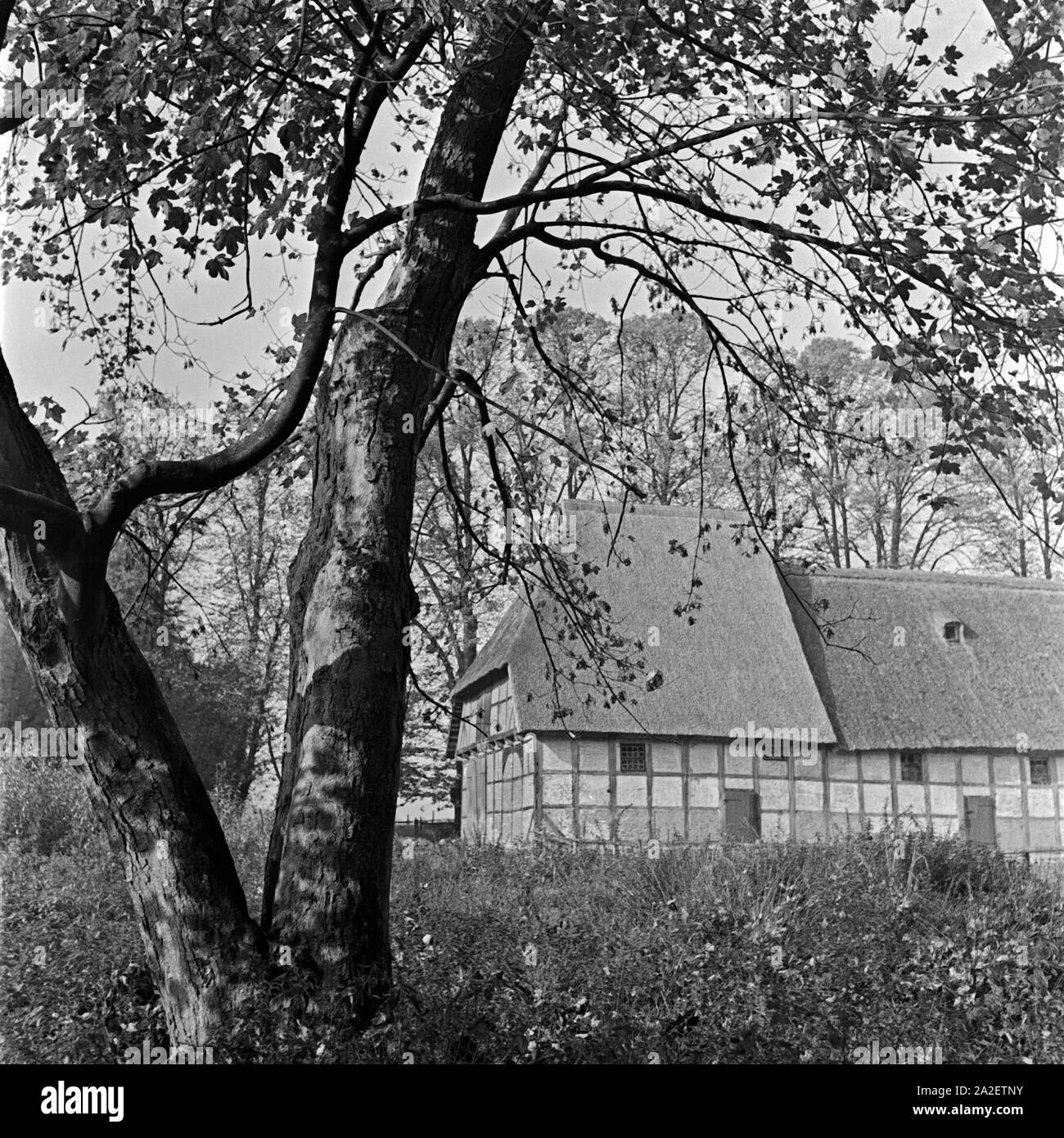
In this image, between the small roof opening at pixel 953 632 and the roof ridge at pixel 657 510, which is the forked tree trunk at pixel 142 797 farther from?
the small roof opening at pixel 953 632

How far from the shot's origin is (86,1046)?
15.7 feet

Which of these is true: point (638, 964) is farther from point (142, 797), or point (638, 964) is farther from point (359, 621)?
point (142, 797)

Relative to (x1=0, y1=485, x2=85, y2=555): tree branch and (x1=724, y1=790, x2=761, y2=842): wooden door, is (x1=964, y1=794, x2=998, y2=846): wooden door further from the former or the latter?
(x1=0, y1=485, x2=85, y2=555): tree branch

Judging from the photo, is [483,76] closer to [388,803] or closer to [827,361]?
[388,803]

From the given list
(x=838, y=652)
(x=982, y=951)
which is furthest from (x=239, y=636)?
(x=982, y=951)

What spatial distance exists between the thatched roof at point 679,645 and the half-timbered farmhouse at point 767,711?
0.04m

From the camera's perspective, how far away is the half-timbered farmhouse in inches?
814

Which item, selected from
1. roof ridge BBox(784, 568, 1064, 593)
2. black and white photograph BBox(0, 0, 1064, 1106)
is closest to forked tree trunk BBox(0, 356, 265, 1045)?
black and white photograph BBox(0, 0, 1064, 1106)

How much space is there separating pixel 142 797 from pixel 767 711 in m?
18.8

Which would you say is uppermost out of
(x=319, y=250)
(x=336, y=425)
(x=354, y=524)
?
(x=319, y=250)

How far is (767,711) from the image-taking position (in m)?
22.0

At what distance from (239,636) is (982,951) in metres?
20.0

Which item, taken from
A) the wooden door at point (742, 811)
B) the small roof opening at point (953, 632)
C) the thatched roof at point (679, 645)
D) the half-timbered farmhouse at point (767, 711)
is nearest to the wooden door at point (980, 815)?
the half-timbered farmhouse at point (767, 711)

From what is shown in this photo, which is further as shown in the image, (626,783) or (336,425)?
(626,783)
